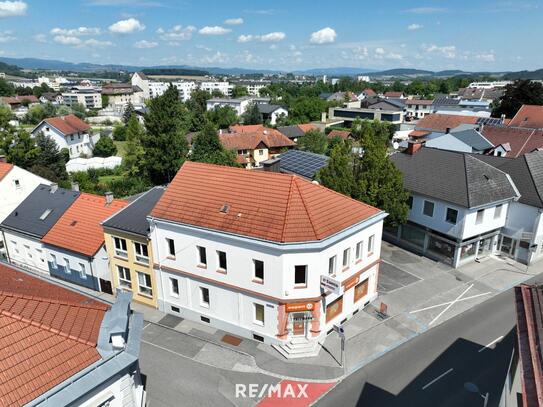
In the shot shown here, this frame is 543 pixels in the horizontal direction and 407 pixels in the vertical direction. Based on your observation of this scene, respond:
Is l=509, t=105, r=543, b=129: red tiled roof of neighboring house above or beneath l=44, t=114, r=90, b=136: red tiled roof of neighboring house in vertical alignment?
above

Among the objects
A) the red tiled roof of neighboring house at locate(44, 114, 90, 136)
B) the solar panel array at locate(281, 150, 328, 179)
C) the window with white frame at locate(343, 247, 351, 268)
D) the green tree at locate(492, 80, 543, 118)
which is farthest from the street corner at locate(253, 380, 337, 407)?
the green tree at locate(492, 80, 543, 118)

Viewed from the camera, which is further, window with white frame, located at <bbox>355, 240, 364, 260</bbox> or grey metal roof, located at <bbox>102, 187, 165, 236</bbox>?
grey metal roof, located at <bbox>102, 187, 165, 236</bbox>

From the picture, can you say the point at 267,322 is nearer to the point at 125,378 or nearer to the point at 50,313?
the point at 125,378

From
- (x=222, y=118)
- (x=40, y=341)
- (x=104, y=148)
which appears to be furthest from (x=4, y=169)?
(x=222, y=118)

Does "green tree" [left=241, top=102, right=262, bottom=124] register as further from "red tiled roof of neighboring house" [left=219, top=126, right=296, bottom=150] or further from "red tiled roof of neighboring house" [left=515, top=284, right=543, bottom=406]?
"red tiled roof of neighboring house" [left=515, top=284, right=543, bottom=406]

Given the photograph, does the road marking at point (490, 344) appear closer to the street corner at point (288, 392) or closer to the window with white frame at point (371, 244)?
the window with white frame at point (371, 244)

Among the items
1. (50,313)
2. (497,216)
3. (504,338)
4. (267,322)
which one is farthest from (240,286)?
(497,216)
